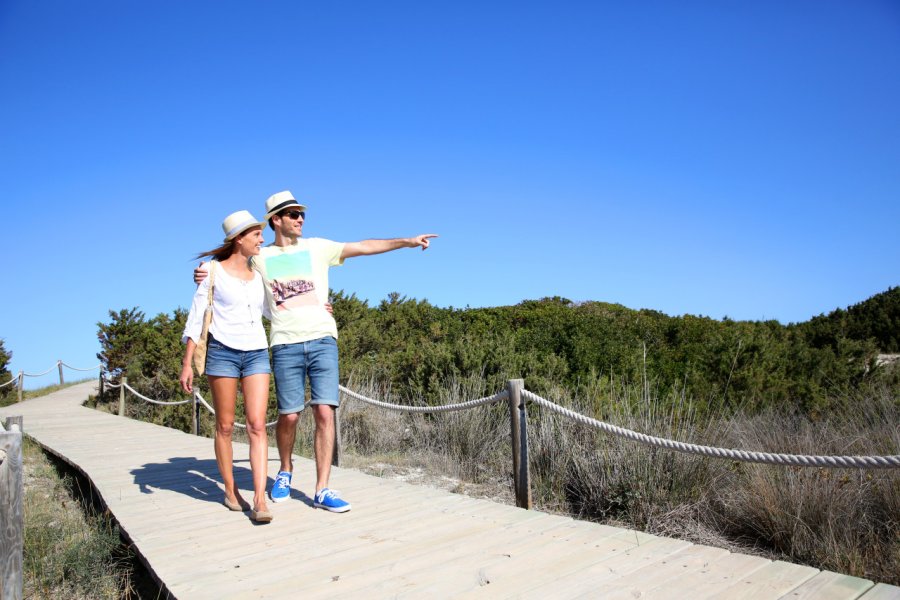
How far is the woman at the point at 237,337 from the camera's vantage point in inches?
170

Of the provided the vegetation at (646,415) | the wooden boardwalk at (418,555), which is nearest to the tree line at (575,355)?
the vegetation at (646,415)

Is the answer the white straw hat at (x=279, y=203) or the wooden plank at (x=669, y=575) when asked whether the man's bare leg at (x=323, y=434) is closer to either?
the white straw hat at (x=279, y=203)

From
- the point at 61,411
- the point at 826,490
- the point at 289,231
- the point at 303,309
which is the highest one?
the point at 289,231

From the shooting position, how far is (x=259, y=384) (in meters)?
4.38

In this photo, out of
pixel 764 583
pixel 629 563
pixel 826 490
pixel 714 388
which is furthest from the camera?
pixel 714 388

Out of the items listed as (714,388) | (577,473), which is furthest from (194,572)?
(714,388)

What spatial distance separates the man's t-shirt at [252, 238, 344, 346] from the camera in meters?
4.39

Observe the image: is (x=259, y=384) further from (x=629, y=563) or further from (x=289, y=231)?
(x=629, y=563)

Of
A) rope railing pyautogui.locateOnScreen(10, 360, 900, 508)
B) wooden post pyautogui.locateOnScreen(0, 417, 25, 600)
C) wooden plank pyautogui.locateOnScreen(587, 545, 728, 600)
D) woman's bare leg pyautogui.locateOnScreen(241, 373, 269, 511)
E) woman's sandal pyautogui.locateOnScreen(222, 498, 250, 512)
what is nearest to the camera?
wooden plank pyautogui.locateOnScreen(587, 545, 728, 600)

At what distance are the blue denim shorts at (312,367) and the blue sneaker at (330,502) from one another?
68 cm

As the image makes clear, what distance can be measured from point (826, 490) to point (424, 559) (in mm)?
2606

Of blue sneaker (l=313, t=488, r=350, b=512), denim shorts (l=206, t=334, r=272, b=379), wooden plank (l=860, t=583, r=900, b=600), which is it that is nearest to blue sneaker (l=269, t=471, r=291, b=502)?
blue sneaker (l=313, t=488, r=350, b=512)

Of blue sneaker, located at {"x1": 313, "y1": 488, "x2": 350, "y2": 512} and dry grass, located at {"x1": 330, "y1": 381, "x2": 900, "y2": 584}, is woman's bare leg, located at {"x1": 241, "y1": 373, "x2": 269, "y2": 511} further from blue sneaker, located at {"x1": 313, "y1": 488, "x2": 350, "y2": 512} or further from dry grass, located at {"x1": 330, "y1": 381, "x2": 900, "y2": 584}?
dry grass, located at {"x1": 330, "y1": 381, "x2": 900, "y2": 584}

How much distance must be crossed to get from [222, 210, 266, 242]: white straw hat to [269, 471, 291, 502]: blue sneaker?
1741mm
